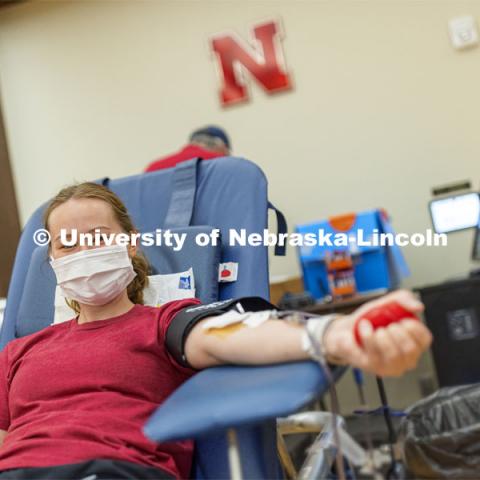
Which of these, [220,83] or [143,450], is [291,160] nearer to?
[220,83]

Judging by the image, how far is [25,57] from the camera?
138 inches

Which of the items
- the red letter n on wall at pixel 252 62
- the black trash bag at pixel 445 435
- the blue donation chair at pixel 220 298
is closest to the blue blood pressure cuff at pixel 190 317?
the blue donation chair at pixel 220 298

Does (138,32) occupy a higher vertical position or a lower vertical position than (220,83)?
higher

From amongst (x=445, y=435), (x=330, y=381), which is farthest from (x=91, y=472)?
(x=445, y=435)

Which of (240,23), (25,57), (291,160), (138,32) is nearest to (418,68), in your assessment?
(291,160)

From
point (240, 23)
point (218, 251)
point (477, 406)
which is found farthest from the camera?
point (240, 23)

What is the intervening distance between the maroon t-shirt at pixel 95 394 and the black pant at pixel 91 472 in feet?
0.05

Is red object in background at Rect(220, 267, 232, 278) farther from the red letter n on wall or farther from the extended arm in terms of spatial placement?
the red letter n on wall

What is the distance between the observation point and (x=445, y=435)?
192cm

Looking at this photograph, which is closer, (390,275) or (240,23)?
(390,275)

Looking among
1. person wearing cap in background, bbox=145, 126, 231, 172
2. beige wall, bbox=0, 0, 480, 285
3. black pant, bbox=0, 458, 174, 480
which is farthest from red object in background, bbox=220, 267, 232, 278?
beige wall, bbox=0, 0, 480, 285

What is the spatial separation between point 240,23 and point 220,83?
33 centimetres

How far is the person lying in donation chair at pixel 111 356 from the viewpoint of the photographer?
2.66 feet

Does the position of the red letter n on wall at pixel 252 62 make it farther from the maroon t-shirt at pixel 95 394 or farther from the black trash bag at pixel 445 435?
the maroon t-shirt at pixel 95 394
